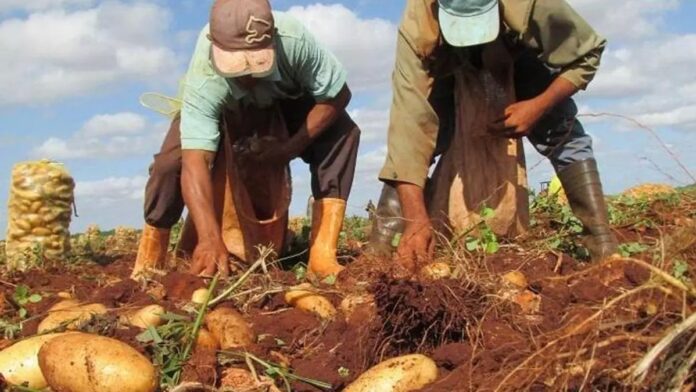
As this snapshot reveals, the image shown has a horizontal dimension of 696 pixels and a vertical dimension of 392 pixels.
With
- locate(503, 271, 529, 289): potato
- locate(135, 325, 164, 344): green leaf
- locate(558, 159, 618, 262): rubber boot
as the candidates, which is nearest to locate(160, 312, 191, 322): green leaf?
locate(135, 325, 164, 344): green leaf

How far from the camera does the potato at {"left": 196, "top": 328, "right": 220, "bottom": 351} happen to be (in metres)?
2.99

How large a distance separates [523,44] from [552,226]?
1399 millimetres

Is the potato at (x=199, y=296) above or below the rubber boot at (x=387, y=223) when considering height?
below

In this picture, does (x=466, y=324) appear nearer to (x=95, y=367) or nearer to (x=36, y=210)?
(x=95, y=367)

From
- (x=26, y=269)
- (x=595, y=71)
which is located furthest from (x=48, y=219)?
(x=595, y=71)

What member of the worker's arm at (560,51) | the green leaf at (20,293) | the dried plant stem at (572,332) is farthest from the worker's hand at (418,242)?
the green leaf at (20,293)

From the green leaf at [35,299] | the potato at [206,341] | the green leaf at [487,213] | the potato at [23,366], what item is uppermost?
the green leaf at [487,213]

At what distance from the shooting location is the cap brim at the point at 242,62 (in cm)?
423

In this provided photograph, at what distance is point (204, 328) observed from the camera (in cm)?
314

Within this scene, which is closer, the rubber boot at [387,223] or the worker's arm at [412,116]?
the worker's arm at [412,116]

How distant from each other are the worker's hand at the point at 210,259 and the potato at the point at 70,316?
0.78m

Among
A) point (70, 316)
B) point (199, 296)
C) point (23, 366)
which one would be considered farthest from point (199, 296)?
point (23, 366)

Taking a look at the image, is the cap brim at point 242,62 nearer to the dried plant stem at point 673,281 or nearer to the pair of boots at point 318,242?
the pair of boots at point 318,242

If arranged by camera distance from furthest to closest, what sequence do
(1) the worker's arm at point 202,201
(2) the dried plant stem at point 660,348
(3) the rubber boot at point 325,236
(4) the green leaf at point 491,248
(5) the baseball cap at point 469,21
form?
(3) the rubber boot at point 325,236 < (1) the worker's arm at point 202,201 < (4) the green leaf at point 491,248 < (5) the baseball cap at point 469,21 < (2) the dried plant stem at point 660,348
